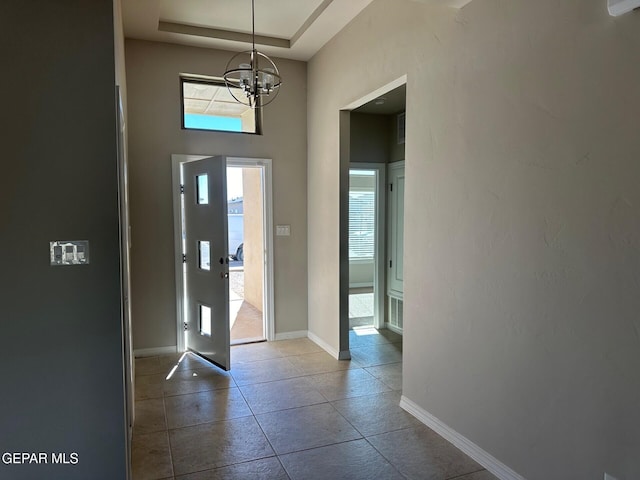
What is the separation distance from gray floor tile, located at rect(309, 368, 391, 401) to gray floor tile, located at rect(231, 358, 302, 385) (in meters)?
0.26

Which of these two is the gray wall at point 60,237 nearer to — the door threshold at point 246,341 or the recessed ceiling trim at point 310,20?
the recessed ceiling trim at point 310,20

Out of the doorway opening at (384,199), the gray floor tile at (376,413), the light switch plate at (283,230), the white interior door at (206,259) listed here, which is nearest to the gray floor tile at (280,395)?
the gray floor tile at (376,413)

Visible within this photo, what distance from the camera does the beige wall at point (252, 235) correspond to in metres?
6.19

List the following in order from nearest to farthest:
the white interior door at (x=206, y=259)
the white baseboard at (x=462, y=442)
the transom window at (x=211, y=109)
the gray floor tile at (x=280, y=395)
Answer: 1. the white baseboard at (x=462, y=442)
2. the gray floor tile at (x=280, y=395)
3. the white interior door at (x=206, y=259)
4. the transom window at (x=211, y=109)

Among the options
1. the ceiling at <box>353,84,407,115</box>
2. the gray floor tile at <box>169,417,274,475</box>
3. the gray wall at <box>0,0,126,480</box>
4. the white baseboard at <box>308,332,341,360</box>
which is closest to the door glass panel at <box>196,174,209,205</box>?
the ceiling at <box>353,84,407,115</box>

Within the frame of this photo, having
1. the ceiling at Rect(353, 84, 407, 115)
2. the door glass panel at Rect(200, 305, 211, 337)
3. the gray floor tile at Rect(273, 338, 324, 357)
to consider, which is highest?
the ceiling at Rect(353, 84, 407, 115)

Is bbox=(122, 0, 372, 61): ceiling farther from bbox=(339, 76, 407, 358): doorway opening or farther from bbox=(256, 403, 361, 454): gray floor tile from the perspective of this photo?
bbox=(256, 403, 361, 454): gray floor tile

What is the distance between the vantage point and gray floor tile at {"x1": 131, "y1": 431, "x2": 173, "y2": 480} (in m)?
2.38

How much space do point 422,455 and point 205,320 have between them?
2.48 meters

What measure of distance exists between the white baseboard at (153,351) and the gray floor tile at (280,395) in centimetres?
125

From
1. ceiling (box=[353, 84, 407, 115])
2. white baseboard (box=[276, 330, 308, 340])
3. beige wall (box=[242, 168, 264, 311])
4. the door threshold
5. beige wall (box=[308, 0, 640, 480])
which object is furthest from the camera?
beige wall (box=[242, 168, 264, 311])

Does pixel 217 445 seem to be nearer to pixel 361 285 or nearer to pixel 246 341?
pixel 246 341

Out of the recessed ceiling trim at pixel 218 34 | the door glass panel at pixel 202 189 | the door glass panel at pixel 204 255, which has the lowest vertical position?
the door glass panel at pixel 204 255

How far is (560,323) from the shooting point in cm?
198
